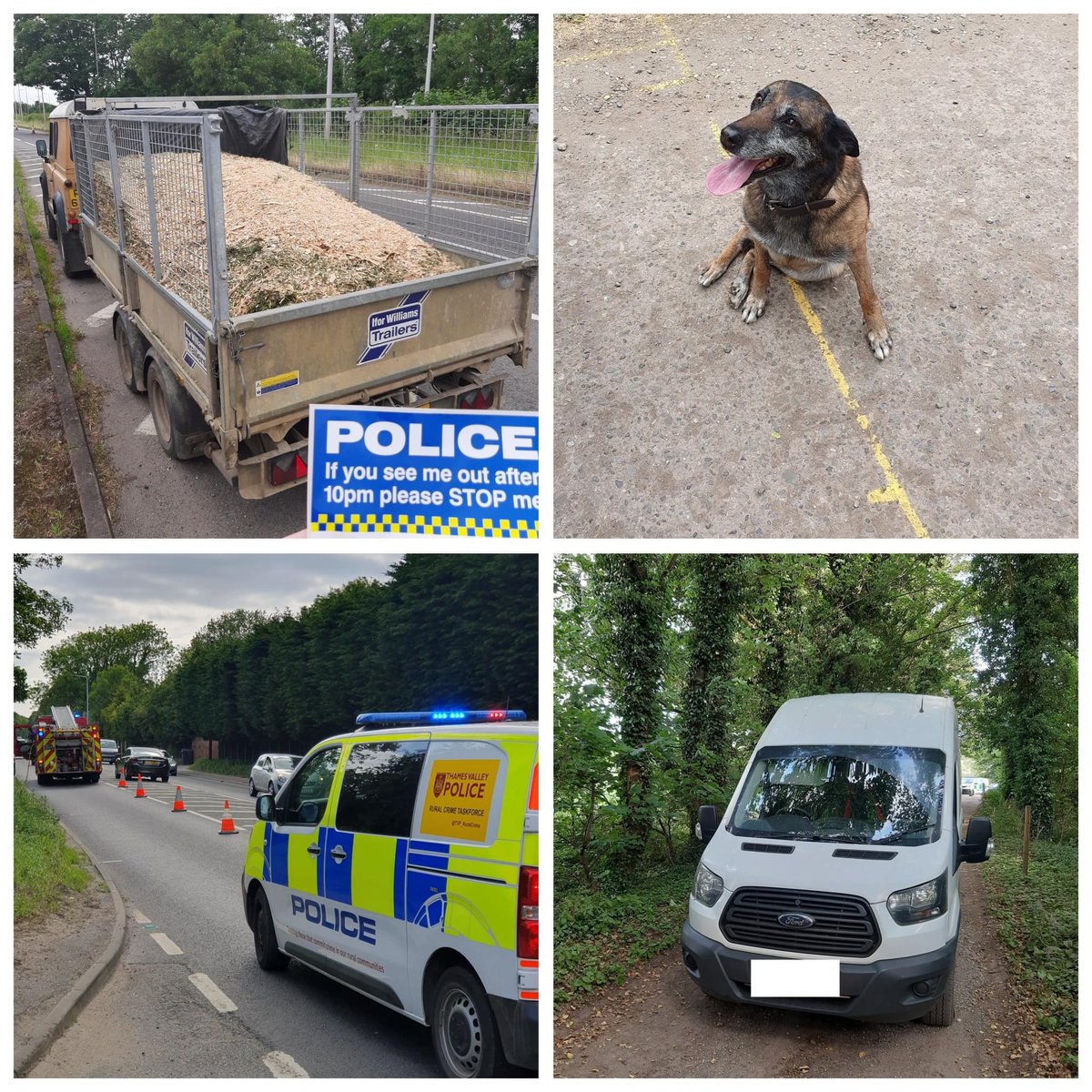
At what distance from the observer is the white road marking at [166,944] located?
19.8 feet

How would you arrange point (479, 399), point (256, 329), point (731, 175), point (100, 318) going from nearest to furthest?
point (731, 175), point (256, 329), point (479, 399), point (100, 318)

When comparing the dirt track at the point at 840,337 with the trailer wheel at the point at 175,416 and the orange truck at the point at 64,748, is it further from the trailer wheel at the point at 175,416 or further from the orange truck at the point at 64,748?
the orange truck at the point at 64,748

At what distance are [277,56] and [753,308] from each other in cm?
3043

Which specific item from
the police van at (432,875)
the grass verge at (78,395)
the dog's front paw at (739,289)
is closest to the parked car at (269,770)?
the grass verge at (78,395)

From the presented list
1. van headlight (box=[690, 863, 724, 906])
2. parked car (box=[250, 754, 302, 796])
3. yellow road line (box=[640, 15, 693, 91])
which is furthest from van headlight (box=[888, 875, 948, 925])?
parked car (box=[250, 754, 302, 796])

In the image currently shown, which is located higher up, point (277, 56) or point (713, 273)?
point (277, 56)

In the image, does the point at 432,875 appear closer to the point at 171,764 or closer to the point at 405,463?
the point at 405,463

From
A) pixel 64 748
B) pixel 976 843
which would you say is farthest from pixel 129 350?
pixel 64 748

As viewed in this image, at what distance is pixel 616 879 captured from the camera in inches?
285

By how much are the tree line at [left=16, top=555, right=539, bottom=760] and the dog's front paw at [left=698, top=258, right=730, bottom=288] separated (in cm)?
518

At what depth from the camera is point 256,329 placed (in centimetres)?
545

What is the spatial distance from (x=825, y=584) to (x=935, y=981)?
5.64 meters

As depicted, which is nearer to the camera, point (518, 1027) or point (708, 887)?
point (518, 1027)

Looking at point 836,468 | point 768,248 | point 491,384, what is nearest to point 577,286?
point 491,384
